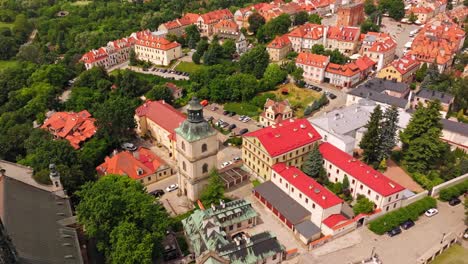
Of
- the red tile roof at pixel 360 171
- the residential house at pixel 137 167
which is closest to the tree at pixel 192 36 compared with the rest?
the residential house at pixel 137 167

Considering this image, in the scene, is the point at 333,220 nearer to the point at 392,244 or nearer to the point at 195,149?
the point at 392,244

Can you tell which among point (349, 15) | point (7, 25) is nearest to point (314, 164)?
point (349, 15)

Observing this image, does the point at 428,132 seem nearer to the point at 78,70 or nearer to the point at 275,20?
the point at 275,20

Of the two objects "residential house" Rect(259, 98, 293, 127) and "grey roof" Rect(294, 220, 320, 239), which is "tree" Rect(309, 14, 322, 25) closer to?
"residential house" Rect(259, 98, 293, 127)

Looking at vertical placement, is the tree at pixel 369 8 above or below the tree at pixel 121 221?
above

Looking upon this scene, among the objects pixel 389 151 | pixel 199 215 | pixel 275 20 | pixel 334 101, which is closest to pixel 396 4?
pixel 275 20

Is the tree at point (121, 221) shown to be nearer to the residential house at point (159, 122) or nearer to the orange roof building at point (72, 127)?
the residential house at point (159, 122)
